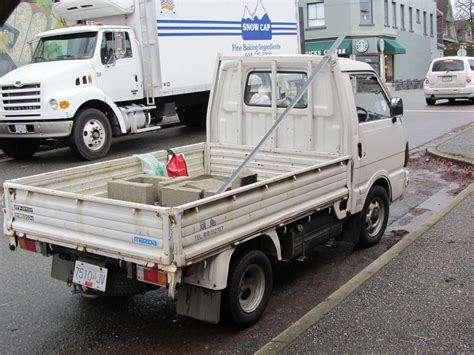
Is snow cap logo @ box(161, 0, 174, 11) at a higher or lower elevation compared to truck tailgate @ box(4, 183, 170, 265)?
higher

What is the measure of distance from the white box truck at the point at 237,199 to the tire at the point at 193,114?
9881mm

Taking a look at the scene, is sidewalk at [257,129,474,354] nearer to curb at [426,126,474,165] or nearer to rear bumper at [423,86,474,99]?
curb at [426,126,474,165]

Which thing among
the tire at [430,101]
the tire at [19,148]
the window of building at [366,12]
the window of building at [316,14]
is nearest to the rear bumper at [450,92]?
the tire at [430,101]

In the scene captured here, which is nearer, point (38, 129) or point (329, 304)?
point (329, 304)

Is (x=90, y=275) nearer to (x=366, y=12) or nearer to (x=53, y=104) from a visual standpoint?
(x=53, y=104)

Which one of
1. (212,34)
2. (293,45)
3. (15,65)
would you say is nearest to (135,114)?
(212,34)

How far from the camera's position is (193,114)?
16125 millimetres

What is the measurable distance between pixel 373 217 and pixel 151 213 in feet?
10.5

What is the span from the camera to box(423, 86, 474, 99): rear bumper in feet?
70.4

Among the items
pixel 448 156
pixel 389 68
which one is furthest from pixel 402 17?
pixel 448 156

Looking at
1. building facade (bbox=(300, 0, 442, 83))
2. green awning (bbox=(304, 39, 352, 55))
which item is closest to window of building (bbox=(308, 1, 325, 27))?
building facade (bbox=(300, 0, 442, 83))

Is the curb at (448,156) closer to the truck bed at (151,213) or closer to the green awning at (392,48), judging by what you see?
the truck bed at (151,213)

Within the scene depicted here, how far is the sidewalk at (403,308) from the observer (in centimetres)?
379

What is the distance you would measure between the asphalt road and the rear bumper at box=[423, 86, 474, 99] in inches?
659
